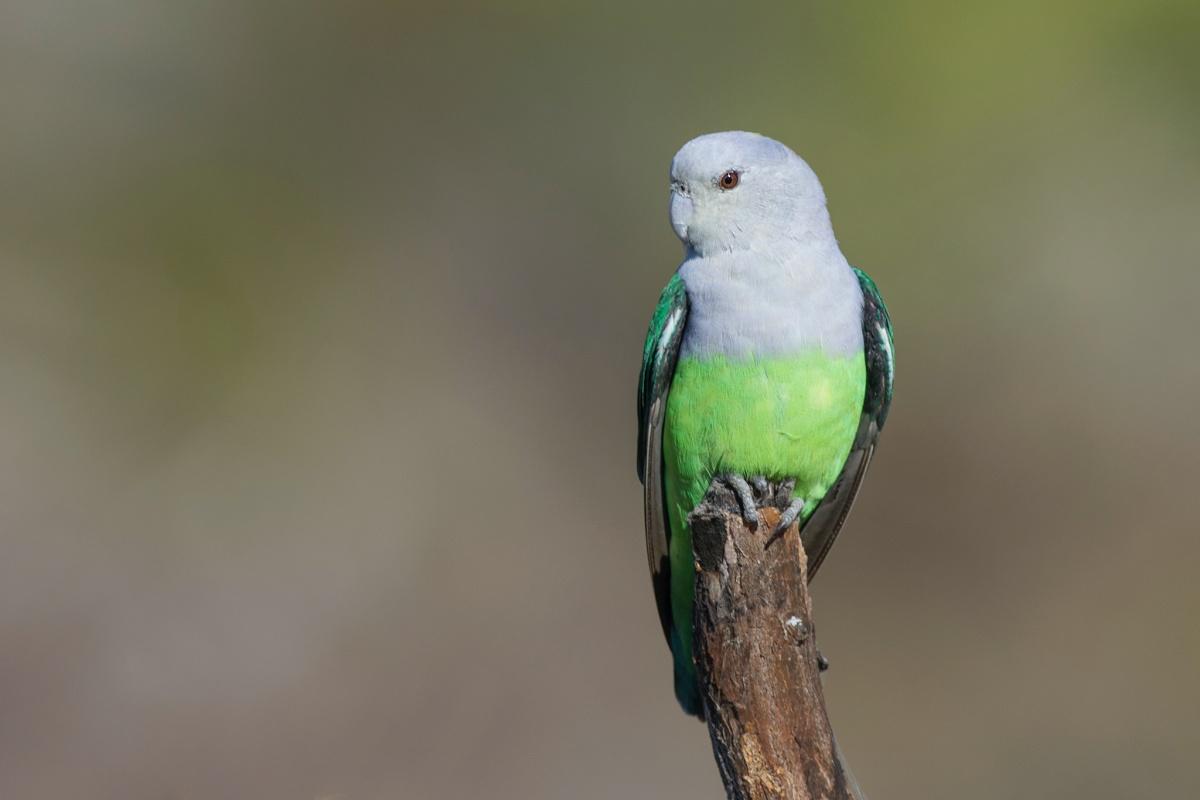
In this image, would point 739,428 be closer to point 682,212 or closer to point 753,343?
point 753,343

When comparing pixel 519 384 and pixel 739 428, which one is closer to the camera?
pixel 739 428

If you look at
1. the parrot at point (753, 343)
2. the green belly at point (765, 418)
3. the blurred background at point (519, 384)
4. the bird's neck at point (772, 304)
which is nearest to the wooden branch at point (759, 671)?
the parrot at point (753, 343)

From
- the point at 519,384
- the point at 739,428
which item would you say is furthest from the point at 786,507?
the point at 519,384

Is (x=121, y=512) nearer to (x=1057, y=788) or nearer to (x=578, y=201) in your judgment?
(x=578, y=201)

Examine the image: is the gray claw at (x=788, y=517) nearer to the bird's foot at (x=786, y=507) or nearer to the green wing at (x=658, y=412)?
the bird's foot at (x=786, y=507)

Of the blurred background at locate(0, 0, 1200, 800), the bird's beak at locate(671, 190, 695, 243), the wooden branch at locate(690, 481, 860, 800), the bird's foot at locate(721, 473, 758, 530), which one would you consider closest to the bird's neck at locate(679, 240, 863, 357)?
the bird's beak at locate(671, 190, 695, 243)

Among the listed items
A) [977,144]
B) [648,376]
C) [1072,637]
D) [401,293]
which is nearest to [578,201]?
[401,293]

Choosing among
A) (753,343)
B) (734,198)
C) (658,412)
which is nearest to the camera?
(753,343)
